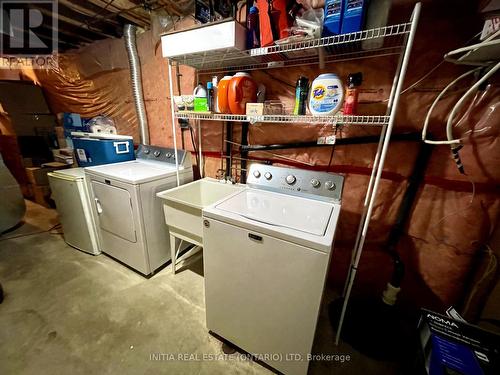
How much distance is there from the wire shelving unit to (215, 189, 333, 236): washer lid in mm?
298

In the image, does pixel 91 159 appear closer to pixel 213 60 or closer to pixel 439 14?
pixel 213 60

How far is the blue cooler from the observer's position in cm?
208

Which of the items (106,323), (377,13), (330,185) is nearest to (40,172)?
(106,323)

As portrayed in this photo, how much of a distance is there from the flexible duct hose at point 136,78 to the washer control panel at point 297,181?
161cm

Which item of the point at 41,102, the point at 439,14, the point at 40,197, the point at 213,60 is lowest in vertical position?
the point at 40,197

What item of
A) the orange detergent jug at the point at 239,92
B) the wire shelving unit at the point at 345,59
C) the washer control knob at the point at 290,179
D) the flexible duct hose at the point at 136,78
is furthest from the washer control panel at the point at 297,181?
the flexible duct hose at the point at 136,78

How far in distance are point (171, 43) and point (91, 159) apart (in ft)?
5.18

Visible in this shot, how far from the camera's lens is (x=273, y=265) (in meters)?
0.98

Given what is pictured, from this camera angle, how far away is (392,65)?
1.25 m

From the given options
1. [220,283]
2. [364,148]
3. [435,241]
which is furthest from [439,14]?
[220,283]

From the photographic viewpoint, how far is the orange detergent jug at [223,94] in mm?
1418

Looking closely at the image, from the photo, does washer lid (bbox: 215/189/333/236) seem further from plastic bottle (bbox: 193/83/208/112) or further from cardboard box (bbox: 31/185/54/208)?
cardboard box (bbox: 31/185/54/208)

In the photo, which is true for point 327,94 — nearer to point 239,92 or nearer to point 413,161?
point 239,92

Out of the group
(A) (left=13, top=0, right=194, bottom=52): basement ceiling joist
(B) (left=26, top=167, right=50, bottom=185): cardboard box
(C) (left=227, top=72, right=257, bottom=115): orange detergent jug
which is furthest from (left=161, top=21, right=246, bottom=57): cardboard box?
(B) (left=26, top=167, right=50, bottom=185): cardboard box
